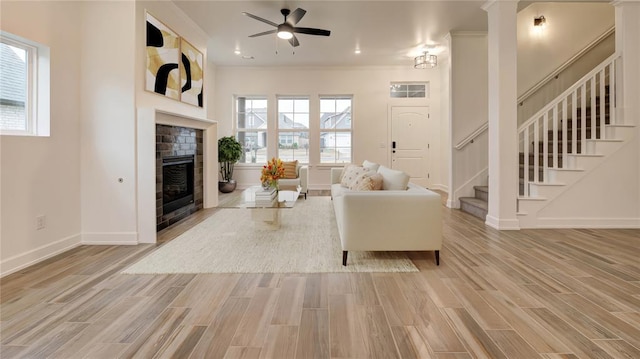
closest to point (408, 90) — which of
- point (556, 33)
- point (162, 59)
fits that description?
point (556, 33)

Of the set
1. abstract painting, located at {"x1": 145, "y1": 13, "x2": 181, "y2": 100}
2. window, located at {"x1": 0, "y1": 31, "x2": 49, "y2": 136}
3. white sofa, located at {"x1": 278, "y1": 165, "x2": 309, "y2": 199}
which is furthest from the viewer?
white sofa, located at {"x1": 278, "y1": 165, "x2": 309, "y2": 199}

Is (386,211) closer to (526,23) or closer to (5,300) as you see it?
(5,300)

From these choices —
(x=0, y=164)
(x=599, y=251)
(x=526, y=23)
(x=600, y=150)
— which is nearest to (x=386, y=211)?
(x=599, y=251)

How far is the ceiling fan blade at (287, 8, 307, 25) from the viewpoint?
3.98 metres

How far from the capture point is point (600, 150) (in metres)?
4.04

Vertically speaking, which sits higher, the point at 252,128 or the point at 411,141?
the point at 252,128

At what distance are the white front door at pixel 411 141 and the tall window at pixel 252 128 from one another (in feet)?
10.6

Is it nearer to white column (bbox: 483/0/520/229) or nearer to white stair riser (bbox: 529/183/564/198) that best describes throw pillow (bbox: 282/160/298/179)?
white column (bbox: 483/0/520/229)

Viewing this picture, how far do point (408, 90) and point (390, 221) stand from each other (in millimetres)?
6020

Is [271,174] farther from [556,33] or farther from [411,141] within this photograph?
[556,33]

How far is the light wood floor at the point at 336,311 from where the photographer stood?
157 cm

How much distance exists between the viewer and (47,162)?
292 centimetres

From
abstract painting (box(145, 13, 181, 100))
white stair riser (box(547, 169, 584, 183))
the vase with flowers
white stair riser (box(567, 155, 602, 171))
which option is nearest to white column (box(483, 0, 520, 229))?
white stair riser (box(547, 169, 584, 183))

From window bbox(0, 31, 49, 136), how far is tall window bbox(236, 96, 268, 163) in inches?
201
